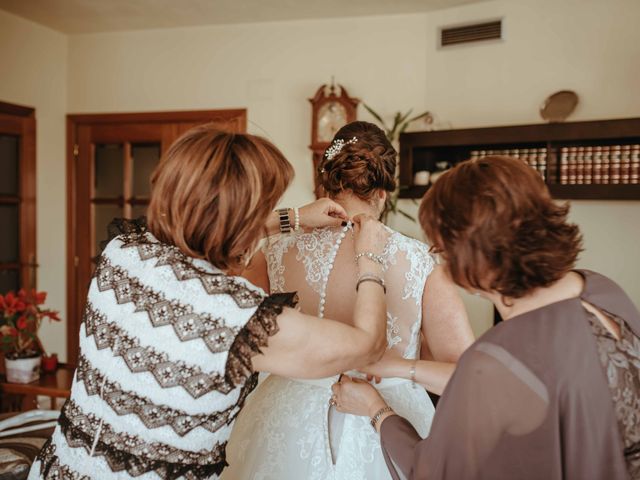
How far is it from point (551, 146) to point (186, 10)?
2540 millimetres

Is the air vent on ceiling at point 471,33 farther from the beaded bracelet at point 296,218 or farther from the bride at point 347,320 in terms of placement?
the beaded bracelet at point 296,218

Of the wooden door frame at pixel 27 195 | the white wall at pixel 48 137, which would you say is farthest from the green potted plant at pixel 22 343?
the white wall at pixel 48 137

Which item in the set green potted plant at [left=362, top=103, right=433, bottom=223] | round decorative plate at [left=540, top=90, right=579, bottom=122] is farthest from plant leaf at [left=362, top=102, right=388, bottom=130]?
round decorative plate at [left=540, top=90, right=579, bottom=122]

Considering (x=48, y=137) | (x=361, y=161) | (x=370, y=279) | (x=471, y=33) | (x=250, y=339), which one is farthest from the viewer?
(x=48, y=137)

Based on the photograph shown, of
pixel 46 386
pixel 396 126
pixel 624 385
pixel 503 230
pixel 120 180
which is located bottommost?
pixel 46 386

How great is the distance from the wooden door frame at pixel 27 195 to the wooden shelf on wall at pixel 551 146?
2.77m

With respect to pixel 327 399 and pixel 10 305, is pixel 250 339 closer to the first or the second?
pixel 327 399

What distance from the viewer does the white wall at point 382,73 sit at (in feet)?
11.0

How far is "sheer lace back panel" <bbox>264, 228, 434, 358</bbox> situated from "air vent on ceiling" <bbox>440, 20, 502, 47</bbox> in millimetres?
2630

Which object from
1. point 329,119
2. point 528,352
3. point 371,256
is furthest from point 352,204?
point 329,119

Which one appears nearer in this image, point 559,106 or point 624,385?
point 624,385

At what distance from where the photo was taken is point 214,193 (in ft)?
3.51

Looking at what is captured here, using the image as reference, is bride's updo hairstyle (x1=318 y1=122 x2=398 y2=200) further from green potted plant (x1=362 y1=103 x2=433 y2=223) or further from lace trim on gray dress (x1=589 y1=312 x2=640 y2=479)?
green potted plant (x1=362 y1=103 x2=433 y2=223)

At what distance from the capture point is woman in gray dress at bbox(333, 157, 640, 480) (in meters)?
0.90
